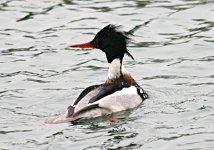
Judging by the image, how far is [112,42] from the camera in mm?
13047

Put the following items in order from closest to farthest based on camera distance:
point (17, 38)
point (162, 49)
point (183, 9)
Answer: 1. point (162, 49)
2. point (17, 38)
3. point (183, 9)

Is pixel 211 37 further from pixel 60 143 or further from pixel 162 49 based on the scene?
pixel 60 143

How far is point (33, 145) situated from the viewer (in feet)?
34.8

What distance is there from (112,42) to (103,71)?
5.73 ft

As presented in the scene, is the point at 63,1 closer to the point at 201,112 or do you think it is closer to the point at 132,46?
the point at 132,46

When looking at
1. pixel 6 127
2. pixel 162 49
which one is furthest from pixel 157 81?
pixel 6 127

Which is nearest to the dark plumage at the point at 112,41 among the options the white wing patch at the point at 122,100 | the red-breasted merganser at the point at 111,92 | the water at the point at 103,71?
the red-breasted merganser at the point at 111,92

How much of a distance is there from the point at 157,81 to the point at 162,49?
181 centimetres

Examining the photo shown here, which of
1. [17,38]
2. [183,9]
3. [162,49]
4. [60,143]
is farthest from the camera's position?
[183,9]

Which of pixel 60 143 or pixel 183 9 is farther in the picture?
pixel 183 9

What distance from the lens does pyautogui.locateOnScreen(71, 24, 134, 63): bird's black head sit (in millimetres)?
12977

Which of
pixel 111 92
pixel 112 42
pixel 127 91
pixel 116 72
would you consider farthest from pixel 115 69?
pixel 111 92

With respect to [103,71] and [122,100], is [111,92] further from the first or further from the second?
[103,71]

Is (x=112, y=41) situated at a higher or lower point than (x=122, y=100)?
higher
